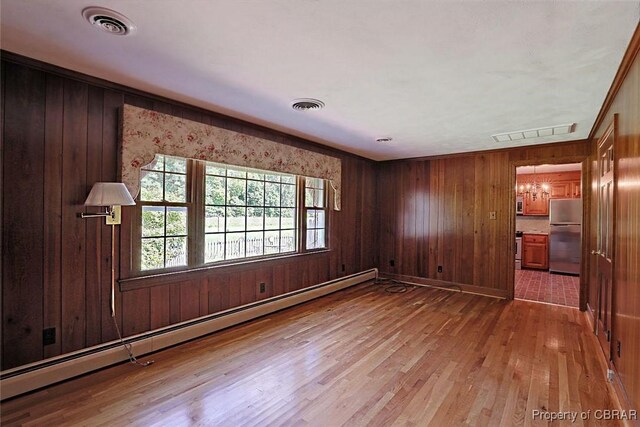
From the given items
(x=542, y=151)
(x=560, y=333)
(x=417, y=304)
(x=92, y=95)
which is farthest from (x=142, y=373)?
(x=542, y=151)

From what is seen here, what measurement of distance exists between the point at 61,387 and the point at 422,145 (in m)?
4.97

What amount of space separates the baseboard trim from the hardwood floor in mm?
1138

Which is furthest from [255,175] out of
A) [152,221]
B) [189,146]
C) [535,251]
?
[535,251]

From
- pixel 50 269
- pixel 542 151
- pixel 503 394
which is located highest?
pixel 542 151

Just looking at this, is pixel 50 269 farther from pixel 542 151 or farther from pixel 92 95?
pixel 542 151

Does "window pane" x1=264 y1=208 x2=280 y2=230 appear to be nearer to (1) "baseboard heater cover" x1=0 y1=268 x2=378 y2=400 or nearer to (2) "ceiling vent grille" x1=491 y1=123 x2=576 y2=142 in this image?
(1) "baseboard heater cover" x1=0 y1=268 x2=378 y2=400

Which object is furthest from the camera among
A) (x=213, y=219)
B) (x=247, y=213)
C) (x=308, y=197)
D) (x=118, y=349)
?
(x=308, y=197)

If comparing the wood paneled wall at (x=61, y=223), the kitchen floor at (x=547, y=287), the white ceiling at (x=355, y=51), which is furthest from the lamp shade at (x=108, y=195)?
the kitchen floor at (x=547, y=287)

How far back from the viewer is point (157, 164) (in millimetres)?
3080

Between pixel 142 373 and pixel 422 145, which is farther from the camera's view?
pixel 422 145

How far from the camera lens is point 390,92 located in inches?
110

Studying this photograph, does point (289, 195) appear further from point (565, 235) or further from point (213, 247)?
point (565, 235)

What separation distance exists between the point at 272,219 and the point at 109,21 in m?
2.86

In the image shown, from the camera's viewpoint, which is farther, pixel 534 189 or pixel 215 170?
pixel 534 189
